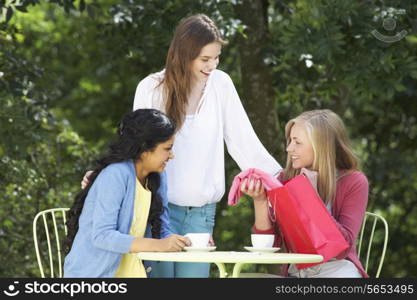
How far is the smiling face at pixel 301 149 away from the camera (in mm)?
4086

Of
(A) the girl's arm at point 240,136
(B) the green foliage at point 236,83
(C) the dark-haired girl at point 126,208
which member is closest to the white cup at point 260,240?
(C) the dark-haired girl at point 126,208

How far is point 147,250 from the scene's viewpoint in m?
3.58

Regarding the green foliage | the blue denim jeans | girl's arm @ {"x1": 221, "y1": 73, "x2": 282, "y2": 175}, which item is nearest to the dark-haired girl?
the blue denim jeans

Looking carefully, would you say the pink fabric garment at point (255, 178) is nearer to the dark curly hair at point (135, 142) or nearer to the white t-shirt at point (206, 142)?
the white t-shirt at point (206, 142)

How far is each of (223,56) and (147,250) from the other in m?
3.83

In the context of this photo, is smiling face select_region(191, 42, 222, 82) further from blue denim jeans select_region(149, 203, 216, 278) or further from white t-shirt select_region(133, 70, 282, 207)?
blue denim jeans select_region(149, 203, 216, 278)

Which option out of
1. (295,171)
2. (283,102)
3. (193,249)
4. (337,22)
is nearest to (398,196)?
(283,102)

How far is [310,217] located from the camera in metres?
3.75

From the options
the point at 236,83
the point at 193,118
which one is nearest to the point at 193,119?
the point at 193,118

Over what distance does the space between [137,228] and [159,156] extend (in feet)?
0.99

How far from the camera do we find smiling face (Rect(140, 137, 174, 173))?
12.4 feet

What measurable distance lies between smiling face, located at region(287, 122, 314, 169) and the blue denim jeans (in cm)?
41

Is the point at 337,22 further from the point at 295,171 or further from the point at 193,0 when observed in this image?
the point at 295,171

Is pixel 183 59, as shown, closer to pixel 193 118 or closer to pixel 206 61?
pixel 206 61
